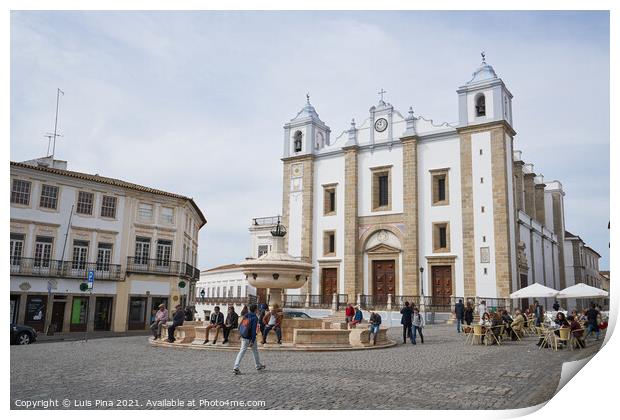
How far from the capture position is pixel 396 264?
2791 cm

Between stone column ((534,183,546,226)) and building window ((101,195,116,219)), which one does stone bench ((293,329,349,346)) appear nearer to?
building window ((101,195,116,219))

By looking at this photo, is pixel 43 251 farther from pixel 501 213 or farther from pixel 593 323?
pixel 501 213

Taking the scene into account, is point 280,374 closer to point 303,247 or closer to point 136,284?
point 136,284

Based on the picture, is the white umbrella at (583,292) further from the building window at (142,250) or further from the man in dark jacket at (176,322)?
the building window at (142,250)

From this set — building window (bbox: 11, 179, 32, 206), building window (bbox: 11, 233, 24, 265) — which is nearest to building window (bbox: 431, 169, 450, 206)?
building window (bbox: 11, 179, 32, 206)

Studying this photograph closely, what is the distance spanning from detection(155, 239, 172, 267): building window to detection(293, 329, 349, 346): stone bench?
11.9 meters

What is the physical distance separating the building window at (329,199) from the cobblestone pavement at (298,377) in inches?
749

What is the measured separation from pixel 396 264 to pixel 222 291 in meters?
24.2

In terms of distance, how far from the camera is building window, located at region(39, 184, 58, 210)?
416 inches

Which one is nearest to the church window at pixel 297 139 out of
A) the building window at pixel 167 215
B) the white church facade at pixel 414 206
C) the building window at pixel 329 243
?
the white church facade at pixel 414 206

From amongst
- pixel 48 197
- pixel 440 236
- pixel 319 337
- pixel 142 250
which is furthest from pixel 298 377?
pixel 440 236

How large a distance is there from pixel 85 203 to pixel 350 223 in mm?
18197

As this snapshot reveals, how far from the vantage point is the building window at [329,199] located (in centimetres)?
3058
